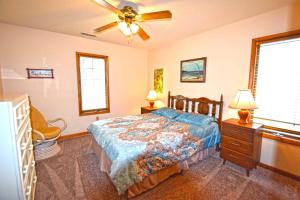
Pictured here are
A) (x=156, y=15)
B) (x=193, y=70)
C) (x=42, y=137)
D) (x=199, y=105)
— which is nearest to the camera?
(x=156, y=15)

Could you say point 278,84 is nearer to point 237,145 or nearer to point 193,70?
point 237,145

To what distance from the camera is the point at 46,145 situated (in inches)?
108

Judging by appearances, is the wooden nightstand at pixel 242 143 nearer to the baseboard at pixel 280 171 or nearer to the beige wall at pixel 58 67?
the baseboard at pixel 280 171

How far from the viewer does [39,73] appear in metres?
3.09

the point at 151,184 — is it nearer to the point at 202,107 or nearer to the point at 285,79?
the point at 202,107

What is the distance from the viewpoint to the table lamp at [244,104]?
7.14 feet

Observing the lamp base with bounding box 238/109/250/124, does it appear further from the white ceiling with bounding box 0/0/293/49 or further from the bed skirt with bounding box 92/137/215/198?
the white ceiling with bounding box 0/0/293/49

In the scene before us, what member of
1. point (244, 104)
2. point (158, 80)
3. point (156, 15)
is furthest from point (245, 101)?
point (158, 80)

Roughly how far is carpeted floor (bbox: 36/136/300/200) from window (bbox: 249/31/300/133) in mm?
874

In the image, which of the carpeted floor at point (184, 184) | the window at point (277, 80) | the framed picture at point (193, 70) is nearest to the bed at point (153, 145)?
the carpeted floor at point (184, 184)

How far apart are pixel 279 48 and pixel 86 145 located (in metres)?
4.04

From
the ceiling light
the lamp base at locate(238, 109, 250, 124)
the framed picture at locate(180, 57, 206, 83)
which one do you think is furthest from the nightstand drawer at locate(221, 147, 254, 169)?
the ceiling light

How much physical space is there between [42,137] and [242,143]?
3.42 metres

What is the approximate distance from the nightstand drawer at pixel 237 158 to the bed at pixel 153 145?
30cm
